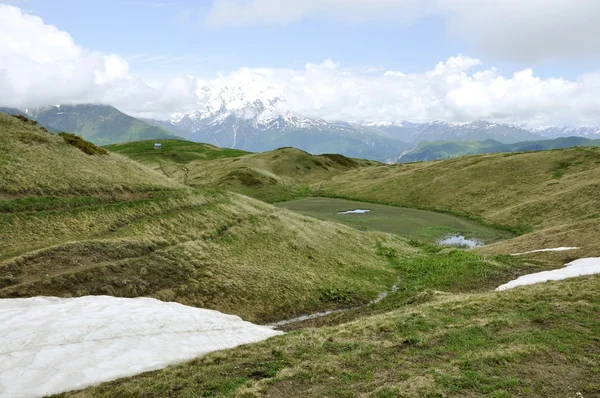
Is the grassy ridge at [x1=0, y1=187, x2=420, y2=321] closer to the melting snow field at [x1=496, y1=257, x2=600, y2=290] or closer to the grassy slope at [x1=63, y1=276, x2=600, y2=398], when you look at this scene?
the grassy slope at [x1=63, y1=276, x2=600, y2=398]

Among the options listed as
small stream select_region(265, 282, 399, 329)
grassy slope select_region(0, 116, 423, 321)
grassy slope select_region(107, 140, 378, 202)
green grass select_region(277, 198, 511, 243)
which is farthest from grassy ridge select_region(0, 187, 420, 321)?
grassy slope select_region(107, 140, 378, 202)

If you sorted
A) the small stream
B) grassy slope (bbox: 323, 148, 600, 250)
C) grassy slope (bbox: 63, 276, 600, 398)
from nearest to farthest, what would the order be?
grassy slope (bbox: 63, 276, 600, 398) < the small stream < grassy slope (bbox: 323, 148, 600, 250)

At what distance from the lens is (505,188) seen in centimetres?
9881

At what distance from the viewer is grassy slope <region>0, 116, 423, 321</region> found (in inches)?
1115

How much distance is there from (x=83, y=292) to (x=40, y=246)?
6.70m

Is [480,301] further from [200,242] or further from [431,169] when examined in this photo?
[431,169]

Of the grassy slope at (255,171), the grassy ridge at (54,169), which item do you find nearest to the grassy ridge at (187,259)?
the grassy ridge at (54,169)

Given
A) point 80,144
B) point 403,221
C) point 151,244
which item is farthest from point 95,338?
point 403,221

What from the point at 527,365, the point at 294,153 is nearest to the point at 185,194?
the point at 527,365

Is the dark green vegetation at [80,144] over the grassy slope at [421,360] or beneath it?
over

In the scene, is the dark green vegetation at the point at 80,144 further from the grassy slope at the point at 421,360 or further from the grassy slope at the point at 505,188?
the grassy slope at the point at 505,188

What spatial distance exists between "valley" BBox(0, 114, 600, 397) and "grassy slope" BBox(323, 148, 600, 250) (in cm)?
134

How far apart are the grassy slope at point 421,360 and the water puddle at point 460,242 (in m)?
41.1

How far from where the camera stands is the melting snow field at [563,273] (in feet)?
108
